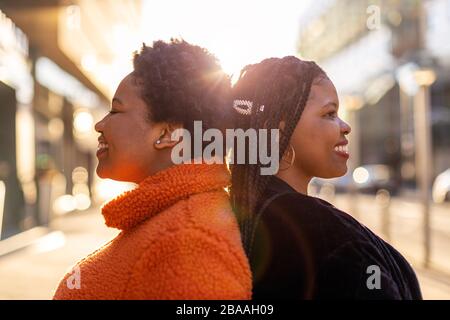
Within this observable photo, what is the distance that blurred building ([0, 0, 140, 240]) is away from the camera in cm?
1686

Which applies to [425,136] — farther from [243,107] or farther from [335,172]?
[243,107]

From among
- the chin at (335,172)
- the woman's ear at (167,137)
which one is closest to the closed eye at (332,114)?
the chin at (335,172)

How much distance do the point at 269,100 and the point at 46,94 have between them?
2495cm

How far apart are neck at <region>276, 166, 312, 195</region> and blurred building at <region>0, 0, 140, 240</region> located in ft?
24.2

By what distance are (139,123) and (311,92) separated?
0.40 meters

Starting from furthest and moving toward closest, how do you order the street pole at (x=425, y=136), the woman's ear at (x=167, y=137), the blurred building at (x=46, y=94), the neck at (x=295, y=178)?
the blurred building at (x=46, y=94), the street pole at (x=425, y=136), the neck at (x=295, y=178), the woman's ear at (x=167, y=137)

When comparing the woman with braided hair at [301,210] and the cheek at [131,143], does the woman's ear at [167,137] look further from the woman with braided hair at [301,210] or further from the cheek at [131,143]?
the woman with braided hair at [301,210]

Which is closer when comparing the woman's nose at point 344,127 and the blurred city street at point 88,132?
the woman's nose at point 344,127

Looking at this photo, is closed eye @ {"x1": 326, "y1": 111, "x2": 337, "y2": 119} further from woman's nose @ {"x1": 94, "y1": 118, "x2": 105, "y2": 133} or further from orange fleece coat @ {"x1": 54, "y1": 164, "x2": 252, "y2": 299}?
woman's nose @ {"x1": 94, "y1": 118, "x2": 105, "y2": 133}

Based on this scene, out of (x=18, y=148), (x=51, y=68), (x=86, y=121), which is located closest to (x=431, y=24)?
(x=86, y=121)

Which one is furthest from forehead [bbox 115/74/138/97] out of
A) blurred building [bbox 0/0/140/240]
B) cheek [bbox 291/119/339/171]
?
blurred building [bbox 0/0/140/240]

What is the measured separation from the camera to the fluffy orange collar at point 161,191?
1.55 m

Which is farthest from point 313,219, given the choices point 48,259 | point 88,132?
point 88,132

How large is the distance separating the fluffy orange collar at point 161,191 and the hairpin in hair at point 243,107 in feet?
0.48
